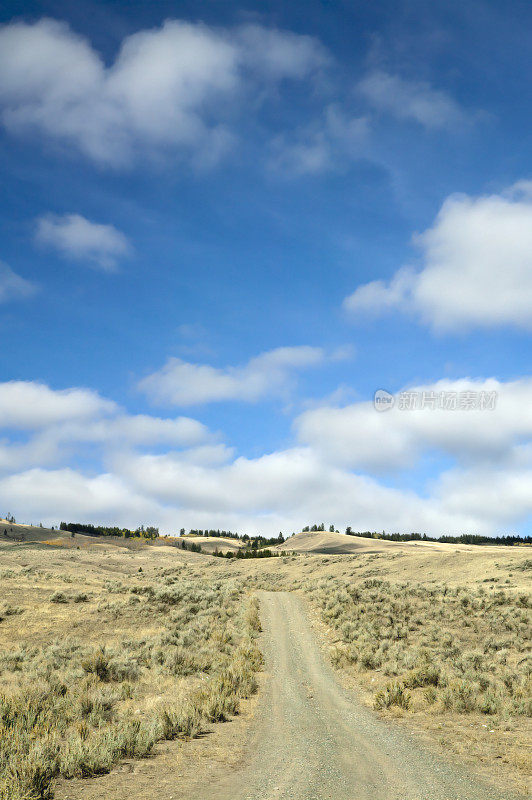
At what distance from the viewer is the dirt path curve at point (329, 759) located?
10000 millimetres

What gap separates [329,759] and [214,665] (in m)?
11.0

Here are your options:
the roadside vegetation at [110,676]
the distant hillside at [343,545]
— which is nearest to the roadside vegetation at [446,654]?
the roadside vegetation at [110,676]

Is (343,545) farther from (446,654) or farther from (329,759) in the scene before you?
(329,759)

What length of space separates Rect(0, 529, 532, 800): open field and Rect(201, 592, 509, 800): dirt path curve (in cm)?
96

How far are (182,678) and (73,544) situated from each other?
12838 centimetres

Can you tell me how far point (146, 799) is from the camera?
30.3ft

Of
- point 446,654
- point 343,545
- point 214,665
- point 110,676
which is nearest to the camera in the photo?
point 110,676

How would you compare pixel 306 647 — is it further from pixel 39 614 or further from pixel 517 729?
pixel 39 614

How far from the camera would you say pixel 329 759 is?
1191 centimetres

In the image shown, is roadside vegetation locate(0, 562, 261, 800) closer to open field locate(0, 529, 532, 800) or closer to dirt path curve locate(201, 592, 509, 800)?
open field locate(0, 529, 532, 800)

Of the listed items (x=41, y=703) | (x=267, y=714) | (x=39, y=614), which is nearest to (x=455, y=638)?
(x=267, y=714)

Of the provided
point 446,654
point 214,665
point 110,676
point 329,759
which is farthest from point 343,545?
point 329,759

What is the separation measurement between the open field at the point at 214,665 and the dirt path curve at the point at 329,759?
958 mm

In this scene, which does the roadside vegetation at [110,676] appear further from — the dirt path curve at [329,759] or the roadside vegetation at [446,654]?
the roadside vegetation at [446,654]
